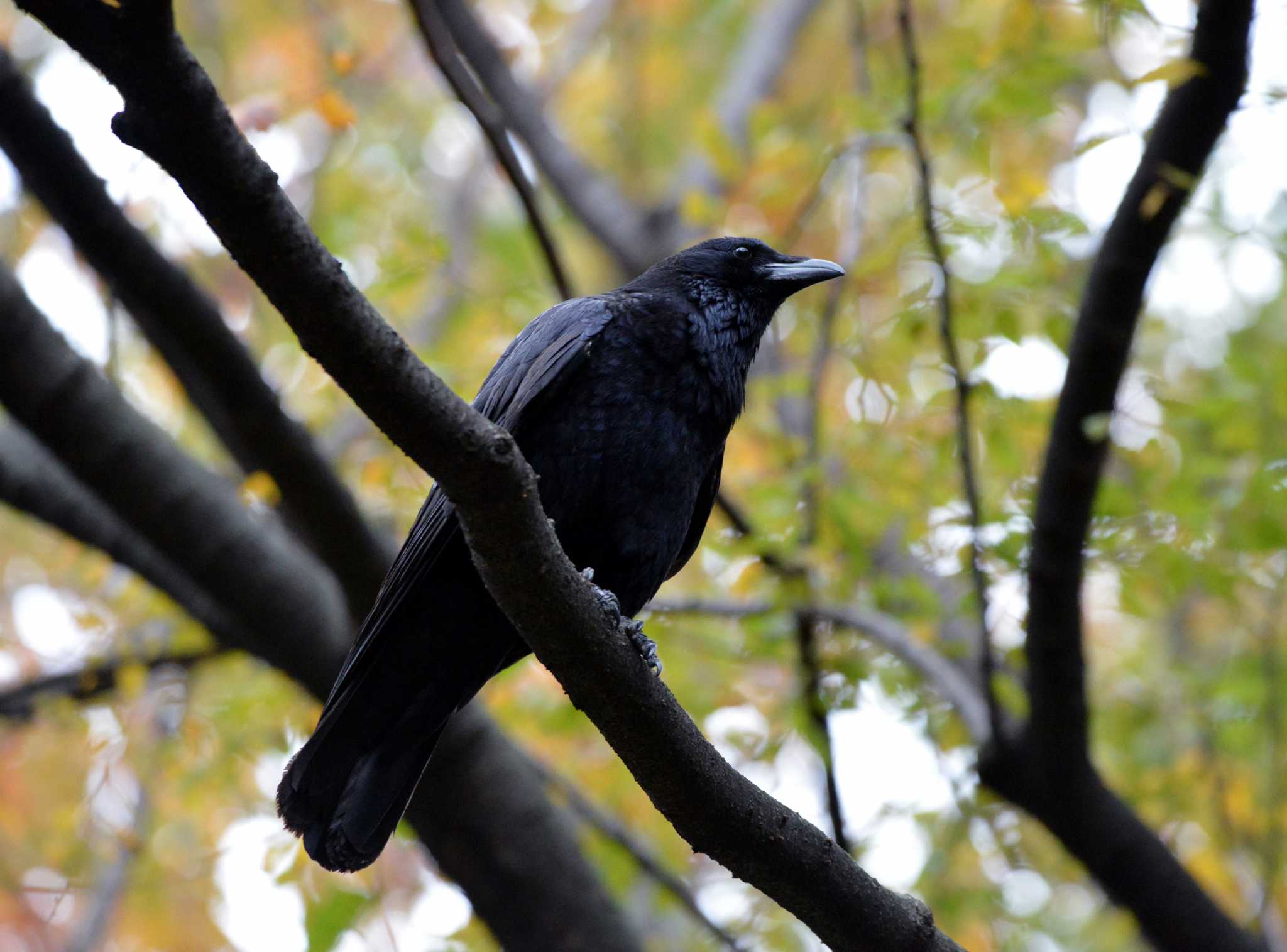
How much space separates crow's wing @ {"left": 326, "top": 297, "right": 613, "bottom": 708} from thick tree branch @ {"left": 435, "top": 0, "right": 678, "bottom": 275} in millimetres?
3154

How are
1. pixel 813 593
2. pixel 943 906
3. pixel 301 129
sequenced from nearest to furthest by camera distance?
pixel 813 593, pixel 943 906, pixel 301 129

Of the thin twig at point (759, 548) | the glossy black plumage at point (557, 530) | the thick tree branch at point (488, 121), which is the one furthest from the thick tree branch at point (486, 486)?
the thick tree branch at point (488, 121)

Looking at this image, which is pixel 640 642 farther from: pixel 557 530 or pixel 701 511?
pixel 701 511

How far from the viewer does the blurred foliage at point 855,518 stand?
4.88 meters

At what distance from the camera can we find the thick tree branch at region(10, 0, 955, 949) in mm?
2020

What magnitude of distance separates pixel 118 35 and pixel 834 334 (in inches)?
174

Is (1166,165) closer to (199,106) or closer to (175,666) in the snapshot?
(199,106)

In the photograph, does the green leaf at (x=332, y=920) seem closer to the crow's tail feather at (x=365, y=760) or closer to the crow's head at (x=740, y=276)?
the crow's tail feather at (x=365, y=760)

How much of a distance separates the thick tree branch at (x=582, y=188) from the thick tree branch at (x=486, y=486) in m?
4.78

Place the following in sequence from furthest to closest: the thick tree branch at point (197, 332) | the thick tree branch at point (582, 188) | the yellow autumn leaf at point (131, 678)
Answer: the thick tree branch at point (582, 188)
the yellow autumn leaf at point (131, 678)
the thick tree branch at point (197, 332)

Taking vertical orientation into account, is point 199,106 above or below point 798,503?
below

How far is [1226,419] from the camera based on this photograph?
476 centimetres

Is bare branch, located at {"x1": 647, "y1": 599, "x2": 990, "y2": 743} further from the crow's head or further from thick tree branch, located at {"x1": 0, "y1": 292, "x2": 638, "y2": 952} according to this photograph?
the crow's head

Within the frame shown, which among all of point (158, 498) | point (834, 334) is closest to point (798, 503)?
point (834, 334)
